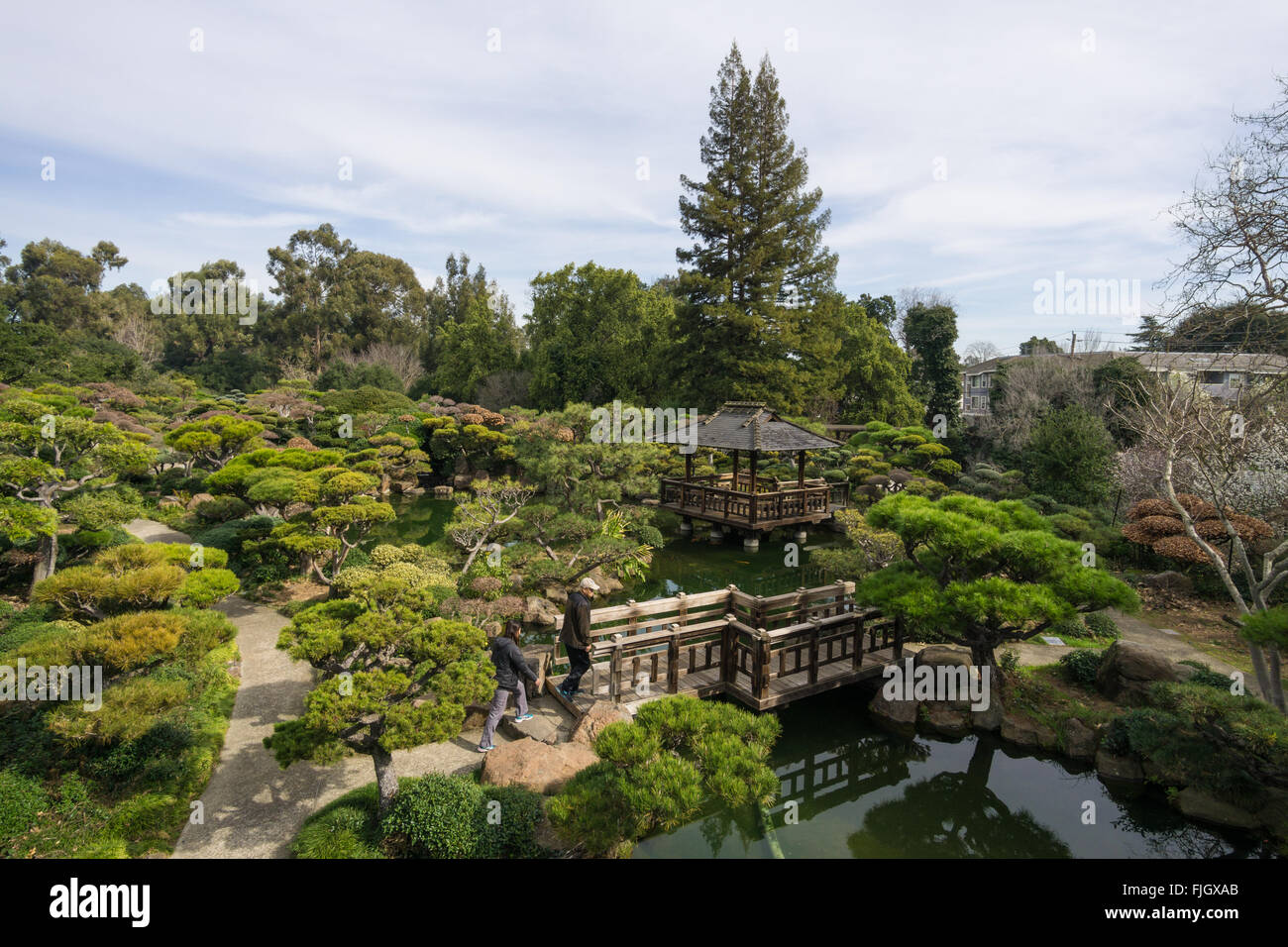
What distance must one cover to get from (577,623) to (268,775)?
124 inches

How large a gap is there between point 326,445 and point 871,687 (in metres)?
20.9

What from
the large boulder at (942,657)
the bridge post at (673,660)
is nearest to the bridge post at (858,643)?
the large boulder at (942,657)

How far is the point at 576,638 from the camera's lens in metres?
6.80

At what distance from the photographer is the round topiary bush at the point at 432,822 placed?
4453 millimetres

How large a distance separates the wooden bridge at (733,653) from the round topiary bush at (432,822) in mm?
2492

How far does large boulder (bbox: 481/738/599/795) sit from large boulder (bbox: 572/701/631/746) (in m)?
0.21

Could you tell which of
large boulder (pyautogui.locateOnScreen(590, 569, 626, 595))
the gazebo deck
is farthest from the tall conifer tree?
large boulder (pyautogui.locateOnScreen(590, 569, 626, 595))

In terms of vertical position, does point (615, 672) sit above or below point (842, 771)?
above

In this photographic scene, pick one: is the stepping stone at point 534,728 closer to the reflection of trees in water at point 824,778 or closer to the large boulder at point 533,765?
the large boulder at point 533,765

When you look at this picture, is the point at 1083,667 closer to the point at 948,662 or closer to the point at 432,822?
the point at 948,662

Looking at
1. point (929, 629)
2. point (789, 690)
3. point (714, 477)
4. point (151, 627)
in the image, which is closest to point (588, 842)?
point (789, 690)

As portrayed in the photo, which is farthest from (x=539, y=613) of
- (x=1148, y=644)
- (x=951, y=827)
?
(x=1148, y=644)

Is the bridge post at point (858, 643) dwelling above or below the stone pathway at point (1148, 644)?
above

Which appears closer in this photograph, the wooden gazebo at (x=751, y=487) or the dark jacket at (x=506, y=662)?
the dark jacket at (x=506, y=662)
